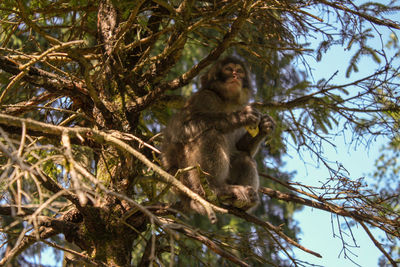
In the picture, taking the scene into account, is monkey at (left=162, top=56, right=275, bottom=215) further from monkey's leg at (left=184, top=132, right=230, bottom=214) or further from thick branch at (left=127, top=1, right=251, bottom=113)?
thick branch at (left=127, top=1, right=251, bottom=113)

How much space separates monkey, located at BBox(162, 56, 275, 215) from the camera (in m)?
5.27

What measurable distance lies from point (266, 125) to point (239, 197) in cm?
106

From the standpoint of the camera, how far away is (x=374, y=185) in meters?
12.5

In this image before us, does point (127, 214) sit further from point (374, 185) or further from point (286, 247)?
point (374, 185)

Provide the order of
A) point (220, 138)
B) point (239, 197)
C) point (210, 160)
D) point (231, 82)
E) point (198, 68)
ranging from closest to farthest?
point (198, 68) < point (239, 197) < point (210, 160) < point (220, 138) < point (231, 82)

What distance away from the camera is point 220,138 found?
17.9 feet

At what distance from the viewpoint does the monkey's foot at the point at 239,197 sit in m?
5.05


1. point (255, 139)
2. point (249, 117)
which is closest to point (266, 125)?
point (249, 117)

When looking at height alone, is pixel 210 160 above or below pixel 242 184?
above

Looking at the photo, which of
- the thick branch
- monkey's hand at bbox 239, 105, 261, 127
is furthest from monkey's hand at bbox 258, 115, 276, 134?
the thick branch

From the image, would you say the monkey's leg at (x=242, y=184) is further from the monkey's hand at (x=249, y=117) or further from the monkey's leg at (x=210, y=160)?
the monkey's hand at (x=249, y=117)

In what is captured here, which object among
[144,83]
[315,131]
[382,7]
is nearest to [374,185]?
[315,131]

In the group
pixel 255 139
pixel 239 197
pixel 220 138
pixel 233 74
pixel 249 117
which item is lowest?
pixel 239 197

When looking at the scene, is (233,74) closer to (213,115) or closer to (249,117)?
(213,115)
